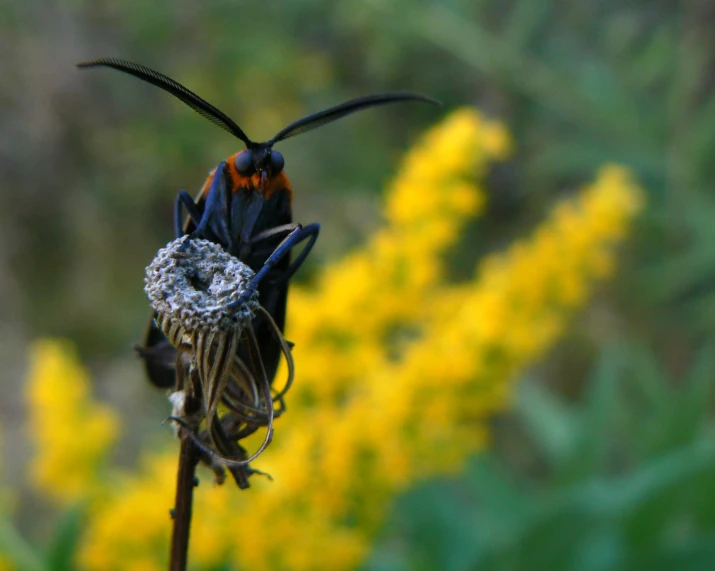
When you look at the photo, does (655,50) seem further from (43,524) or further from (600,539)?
(43,524)

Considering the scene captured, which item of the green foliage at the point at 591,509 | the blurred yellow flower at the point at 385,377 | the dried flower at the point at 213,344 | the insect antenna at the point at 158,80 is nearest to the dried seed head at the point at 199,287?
the dried flower at the point at 213,344

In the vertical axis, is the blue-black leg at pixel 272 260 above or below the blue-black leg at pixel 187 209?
below

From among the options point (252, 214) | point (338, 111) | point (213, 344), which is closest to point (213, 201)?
point (252, 214)

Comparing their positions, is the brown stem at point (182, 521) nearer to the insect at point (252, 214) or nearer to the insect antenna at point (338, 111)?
the insect at point (252, 214)

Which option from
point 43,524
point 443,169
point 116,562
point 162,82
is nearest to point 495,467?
point 443,169

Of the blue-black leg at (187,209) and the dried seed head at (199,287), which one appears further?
the blue-black leg at (187,209)

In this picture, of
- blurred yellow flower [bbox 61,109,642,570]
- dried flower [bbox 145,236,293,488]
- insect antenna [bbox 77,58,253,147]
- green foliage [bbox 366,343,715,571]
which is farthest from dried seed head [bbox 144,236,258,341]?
green foliage [bbox 366,343,715,571]

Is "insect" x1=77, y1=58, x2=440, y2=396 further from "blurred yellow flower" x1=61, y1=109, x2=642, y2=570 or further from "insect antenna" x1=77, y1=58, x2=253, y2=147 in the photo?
"blurred yellow flower" x1=61, y1=109, x2=642, y2=570
